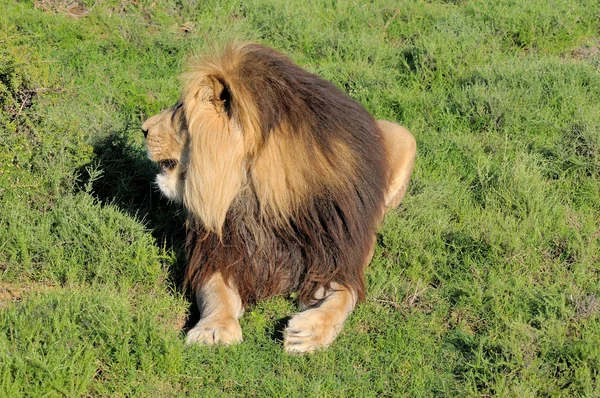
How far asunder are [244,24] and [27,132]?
2.72m

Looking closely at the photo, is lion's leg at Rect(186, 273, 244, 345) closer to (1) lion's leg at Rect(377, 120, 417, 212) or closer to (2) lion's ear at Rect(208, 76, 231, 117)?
(2) lion's ear at Rect(208, 76, 231, 117)

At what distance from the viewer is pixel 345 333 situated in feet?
13.2

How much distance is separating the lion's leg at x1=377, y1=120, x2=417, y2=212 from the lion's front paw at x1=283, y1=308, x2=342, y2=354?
4.44 ft

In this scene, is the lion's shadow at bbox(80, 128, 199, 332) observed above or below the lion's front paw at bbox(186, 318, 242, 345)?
below

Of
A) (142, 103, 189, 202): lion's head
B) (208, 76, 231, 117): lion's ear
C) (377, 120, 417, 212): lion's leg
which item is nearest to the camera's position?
(208, 76, 231, 117): lion's ear

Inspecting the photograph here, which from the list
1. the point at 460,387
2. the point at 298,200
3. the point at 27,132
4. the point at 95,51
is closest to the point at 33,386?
the point at 298,200

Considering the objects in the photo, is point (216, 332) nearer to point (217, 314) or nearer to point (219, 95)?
point (217, 314)

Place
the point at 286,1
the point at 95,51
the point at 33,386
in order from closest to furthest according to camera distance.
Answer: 1. the point at 33,386
2. the point at 95,51
3. the point at 286,1

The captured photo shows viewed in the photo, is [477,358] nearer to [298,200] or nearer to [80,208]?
[298,200]

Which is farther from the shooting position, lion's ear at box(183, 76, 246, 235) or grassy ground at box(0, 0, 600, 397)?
lion's ear at box(183, 76, 246, 235)

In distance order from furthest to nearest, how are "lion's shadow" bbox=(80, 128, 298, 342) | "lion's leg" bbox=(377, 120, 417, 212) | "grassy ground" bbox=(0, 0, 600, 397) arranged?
"lion's leg" bbox=(377, 120, 417, 212), "lion's shadow" bbox=(80, 128, 298, 342), "grassy ground" bbox=(0, 0, 600, 397)

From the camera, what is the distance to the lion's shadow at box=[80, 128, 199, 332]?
16.6ft

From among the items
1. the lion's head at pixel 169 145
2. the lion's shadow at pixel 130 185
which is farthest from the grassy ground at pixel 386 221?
the lion's head at pixel 169 145

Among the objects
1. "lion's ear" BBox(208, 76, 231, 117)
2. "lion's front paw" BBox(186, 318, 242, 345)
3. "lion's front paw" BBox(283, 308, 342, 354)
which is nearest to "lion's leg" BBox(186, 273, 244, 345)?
"lion's front paw" BBox(186, 318, 242, 345)
